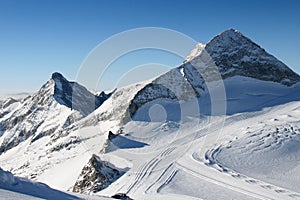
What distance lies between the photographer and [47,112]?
108500mm

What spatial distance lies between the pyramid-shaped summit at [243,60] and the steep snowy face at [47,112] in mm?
41177

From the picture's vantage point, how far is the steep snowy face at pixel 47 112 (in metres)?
95.0

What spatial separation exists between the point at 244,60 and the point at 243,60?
202mm

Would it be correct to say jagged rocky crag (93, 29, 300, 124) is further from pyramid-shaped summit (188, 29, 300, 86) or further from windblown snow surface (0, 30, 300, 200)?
windblown snow surface (0, 30, 300, 200)

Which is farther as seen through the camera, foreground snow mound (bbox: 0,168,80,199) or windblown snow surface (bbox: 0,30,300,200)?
windblown snow surface (bbox: 0,30,300,200)

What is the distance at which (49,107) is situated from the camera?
11150cm

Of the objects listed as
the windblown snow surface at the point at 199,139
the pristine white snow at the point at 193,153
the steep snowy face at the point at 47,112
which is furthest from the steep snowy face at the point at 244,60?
the steep snowy face at the point at 47,112

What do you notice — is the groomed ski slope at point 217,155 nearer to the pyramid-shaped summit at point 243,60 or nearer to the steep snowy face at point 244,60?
the pyramid-shaped summit at point 243,60

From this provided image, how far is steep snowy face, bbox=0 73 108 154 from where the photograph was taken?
312ft

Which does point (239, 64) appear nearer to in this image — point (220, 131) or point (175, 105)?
point (175, 105)

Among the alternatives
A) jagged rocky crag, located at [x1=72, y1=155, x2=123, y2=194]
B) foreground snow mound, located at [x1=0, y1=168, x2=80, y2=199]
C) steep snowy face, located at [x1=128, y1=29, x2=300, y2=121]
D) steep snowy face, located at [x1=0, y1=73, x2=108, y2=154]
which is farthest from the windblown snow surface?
steep snowy face, located at [x1=0, y1=73, x2=108, y2=154]

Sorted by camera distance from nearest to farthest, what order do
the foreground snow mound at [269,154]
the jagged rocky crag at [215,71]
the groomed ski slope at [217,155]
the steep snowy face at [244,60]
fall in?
the groomed ski slope at [217,155], the foreground snow mound at [269,154], the jagged rocky crag at [215,71], the steep snowy face at [244,60]

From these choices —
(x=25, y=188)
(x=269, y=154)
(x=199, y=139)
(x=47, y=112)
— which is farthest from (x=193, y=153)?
(x=47, y=112)

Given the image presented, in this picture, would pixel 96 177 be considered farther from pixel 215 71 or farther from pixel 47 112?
pixel 47 112
